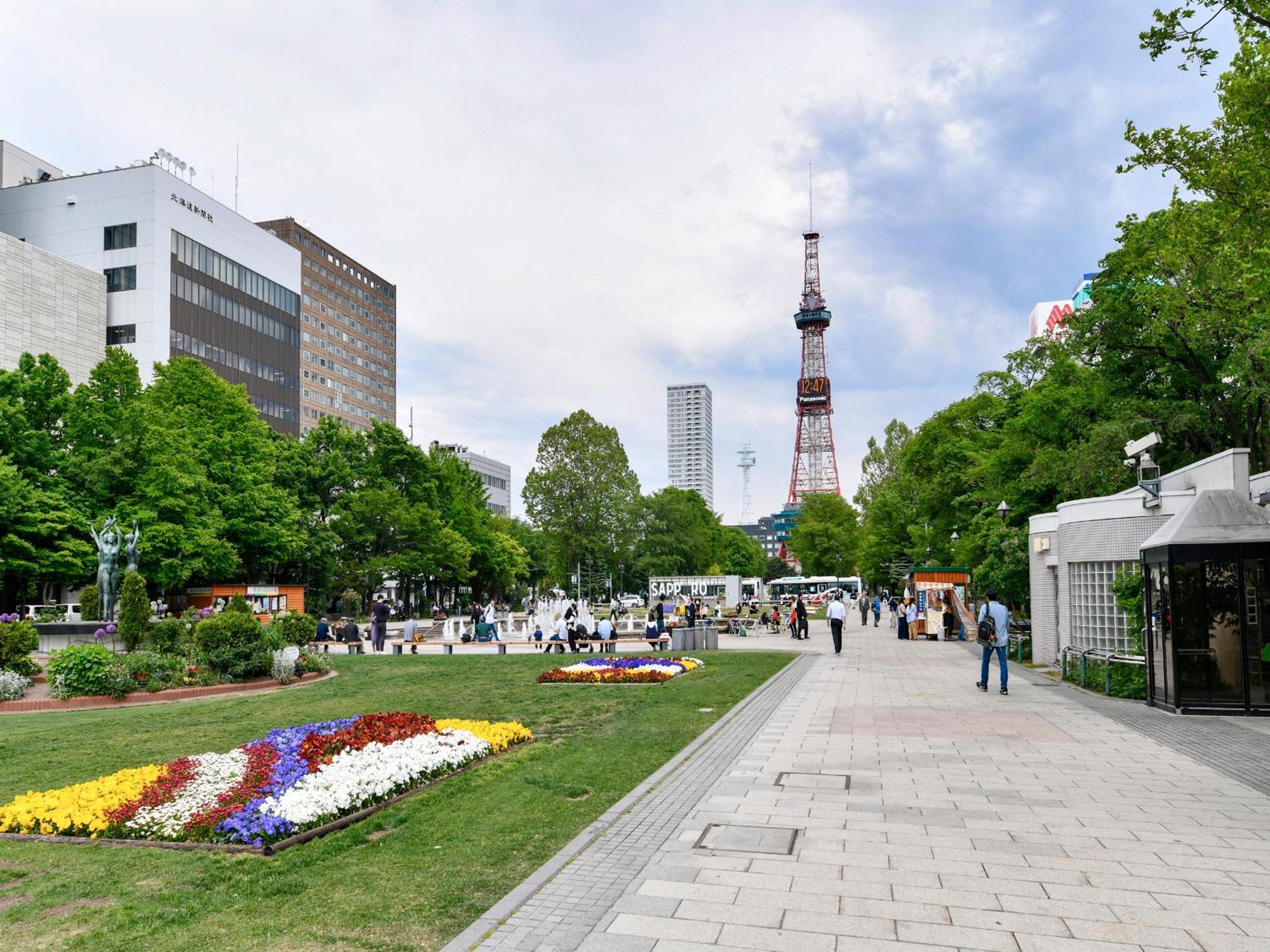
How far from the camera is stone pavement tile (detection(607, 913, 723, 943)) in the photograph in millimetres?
5262

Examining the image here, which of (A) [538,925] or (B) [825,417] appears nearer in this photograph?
(A) [538,925]

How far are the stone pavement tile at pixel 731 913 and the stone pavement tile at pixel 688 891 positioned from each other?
96 mm

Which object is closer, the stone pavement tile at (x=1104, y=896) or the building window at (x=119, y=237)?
the stone pavement tile at (x=1104, y=896)

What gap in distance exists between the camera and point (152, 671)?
18391 millimetres

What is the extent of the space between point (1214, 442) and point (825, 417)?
109 meters

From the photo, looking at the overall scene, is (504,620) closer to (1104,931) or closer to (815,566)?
(1104,931)

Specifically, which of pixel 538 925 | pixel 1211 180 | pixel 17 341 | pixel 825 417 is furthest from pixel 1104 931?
pixel 825 417

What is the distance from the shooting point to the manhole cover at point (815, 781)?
30.0ft

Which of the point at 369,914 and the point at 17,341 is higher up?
the point at 17,341

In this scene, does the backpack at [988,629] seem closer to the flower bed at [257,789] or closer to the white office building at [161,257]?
A: the flower bed at [257,789]

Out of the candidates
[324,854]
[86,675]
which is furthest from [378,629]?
[324,854]

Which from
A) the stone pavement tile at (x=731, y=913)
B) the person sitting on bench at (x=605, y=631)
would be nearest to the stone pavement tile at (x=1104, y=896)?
the stone pavement tile at (x=731, y=913)

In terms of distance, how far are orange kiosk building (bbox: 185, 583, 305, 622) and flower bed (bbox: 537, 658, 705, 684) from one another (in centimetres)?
2731

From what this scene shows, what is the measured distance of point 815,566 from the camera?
10312 centimetres
